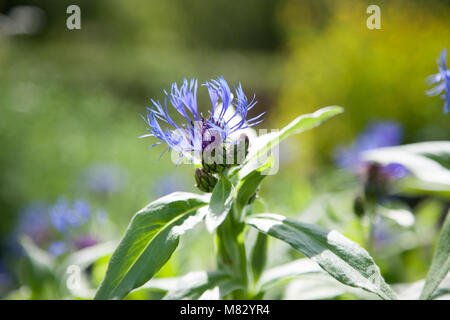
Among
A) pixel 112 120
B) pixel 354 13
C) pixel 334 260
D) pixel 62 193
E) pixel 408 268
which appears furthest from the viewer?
pixel 112 120

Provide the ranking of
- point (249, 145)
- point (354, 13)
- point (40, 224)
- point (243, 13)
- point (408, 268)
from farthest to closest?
point (243, 13) < point (354, 13) < point (40, 224) < point (408, 268) < point (249, 145)

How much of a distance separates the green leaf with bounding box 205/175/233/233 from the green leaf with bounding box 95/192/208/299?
0.03m

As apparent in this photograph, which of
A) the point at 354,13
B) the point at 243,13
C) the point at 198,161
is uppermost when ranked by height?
the point at 243,13

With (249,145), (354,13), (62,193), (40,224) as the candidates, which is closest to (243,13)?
(354,13)

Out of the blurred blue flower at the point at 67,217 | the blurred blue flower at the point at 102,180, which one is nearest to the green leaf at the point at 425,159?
the blurred blue flower at the point at 67,217

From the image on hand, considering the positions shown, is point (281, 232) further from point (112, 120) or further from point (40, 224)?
point (112, 120)

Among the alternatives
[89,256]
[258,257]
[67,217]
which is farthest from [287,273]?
[67,217]

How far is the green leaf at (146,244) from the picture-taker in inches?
20.5

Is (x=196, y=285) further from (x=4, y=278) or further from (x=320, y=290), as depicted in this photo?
(x=4, y=278)

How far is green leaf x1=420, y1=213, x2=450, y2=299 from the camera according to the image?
54cm

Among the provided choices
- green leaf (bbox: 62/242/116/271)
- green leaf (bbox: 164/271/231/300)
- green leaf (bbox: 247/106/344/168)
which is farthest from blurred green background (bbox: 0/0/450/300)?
green leaf (bbox: 247/106/344/168)

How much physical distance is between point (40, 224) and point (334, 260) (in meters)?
1.60

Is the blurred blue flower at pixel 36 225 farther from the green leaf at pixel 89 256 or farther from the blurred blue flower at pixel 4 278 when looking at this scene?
the green leaf at pixel 89 256

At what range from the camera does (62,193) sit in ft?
9.24
